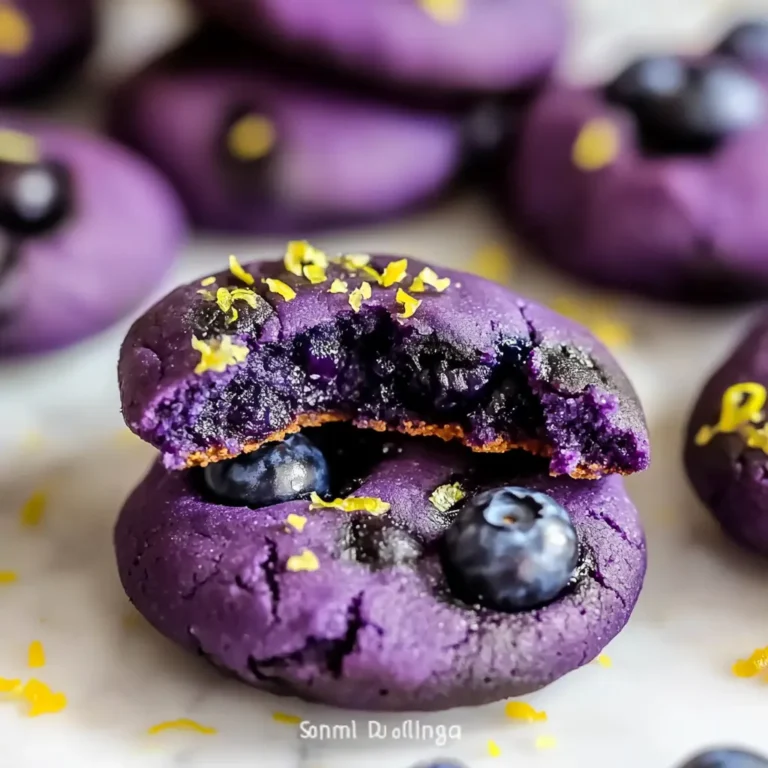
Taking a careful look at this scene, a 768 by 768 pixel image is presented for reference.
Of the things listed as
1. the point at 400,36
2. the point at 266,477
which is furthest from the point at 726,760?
the point at 400,36

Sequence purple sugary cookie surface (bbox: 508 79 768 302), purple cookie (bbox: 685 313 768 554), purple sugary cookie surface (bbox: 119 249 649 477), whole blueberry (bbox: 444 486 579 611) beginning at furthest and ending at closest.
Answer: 1. purple sugary cookie surface (bbox: 508 79 768 302)
2. purple cookie (bbox: 685 313 768 554)
3. purple sugary cookie surface (bbox: 119 249 649 477)
4. whole blueberry (bbox: 444 486 579 611)

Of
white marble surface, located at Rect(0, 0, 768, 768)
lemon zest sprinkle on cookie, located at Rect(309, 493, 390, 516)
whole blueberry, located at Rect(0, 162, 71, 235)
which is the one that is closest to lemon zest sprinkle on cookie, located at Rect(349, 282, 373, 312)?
lemon zest sprinkle on cookie, located at Rect(309, 493, 390, 516)

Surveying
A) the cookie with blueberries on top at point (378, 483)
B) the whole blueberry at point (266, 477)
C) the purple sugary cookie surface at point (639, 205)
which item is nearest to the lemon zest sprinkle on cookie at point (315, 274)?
the cookie with blueberries on top at point (378, 483)

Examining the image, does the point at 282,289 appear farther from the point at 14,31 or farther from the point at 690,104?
the point at 14,31

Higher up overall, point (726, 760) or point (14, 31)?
point (14, 31)

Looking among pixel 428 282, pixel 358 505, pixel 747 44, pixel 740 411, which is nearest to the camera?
pixel 358 505

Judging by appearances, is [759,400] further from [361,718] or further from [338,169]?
[338,169]

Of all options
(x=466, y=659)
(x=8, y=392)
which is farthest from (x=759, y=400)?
(x=8, y=392)

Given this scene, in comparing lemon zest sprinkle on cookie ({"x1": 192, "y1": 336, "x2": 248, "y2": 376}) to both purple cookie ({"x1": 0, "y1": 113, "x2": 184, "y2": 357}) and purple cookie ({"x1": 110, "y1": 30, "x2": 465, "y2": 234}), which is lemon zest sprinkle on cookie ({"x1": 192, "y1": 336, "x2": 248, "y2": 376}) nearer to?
purple cookie ({"x1": 0, "y1": 113, "x2": 184, "y2": 357})
